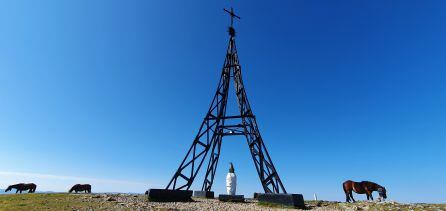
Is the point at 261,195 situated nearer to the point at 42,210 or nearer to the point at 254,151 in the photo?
the point at 254,151

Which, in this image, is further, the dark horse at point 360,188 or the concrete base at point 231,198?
the concrete base at point 231,198

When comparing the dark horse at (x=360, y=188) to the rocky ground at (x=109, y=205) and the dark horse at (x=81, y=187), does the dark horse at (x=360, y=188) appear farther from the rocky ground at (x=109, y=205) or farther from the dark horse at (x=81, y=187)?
the dark horse at (x=81, y=187)

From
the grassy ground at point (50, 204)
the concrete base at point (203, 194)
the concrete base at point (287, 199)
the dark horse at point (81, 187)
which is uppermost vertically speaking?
the dark horse at point (81, 187)

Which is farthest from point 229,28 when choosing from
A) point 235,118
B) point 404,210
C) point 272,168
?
point 404,210

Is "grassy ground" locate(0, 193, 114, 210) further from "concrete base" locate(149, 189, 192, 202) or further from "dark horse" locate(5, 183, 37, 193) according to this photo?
"dark horse" locate(5, 183, 37, 193)

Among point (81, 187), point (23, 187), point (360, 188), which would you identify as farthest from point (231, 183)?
point (23, 187)

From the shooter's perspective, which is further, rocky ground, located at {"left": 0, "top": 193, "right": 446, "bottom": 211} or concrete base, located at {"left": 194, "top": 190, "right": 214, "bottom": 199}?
concrete base, located at {"left": 194, "top": 190, "right": 214, "bottom": 199}

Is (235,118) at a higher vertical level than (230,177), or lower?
higher

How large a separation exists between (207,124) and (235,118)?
2.43 meters

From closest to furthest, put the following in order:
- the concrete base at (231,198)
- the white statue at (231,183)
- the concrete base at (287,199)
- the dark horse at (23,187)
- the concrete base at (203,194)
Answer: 1. the concrete base at (287,199)
2. the concrete base at (231,198)
3. the white statue at (231,183)
4. the concrete base at (203,194)
5. the dark horse at (23,187)

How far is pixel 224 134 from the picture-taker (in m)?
23.1

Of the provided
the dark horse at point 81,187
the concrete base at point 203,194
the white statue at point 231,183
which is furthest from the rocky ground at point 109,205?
the dark horse at point 81,187

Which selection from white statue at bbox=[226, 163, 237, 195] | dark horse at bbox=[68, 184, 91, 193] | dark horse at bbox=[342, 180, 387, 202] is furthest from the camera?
dark horse at bbox=[68, 184, 91, 193]

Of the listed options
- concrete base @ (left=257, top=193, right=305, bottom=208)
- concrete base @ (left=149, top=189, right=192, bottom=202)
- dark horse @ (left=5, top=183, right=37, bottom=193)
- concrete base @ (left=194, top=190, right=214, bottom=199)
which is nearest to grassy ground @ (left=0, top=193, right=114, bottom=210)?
concrete base @ (left=149, top=189, right=192, bottom=202)
